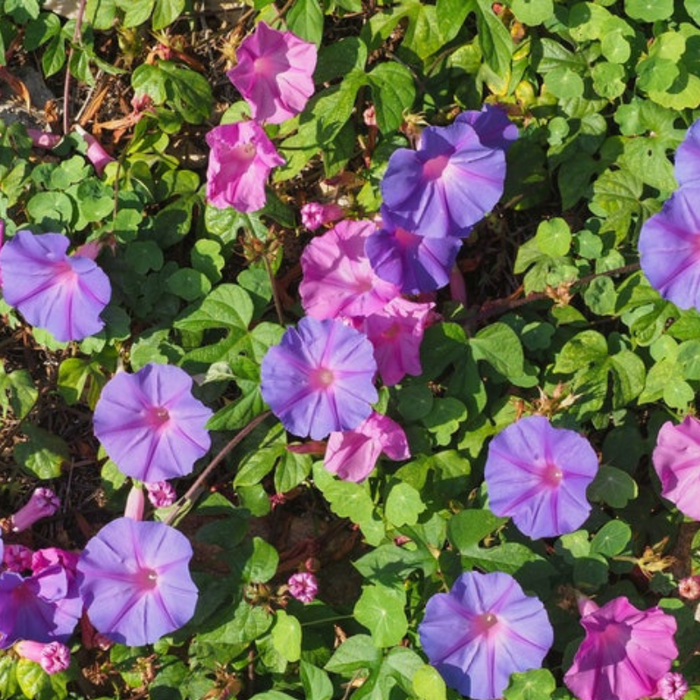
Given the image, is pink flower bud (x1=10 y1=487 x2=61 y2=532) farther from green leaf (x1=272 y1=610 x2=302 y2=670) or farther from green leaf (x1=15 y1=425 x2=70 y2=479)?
green leaf (x1=272 y1=610 x2=302 y2=670)

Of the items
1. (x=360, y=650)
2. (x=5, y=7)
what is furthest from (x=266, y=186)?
(x=360, y=650)

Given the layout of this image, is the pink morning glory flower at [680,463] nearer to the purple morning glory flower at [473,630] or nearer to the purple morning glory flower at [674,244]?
the purple morning glory flower at [674,244]

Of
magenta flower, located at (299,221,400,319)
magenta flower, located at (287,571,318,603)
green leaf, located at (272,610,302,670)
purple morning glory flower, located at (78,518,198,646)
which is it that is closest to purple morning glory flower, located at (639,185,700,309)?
magenta flower, located at (299,221,400,319)

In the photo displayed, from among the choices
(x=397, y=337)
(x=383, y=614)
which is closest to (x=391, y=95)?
(x=397, y=337)

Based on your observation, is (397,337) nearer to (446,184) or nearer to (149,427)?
(446,184)

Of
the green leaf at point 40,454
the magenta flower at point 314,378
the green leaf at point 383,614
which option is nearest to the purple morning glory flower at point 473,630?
the green leaf at point 383,614

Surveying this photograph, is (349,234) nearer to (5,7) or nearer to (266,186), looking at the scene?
(266,186)
